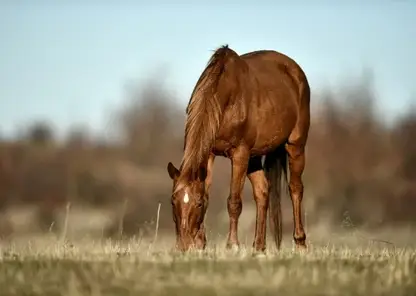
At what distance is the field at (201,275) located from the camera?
6.05m

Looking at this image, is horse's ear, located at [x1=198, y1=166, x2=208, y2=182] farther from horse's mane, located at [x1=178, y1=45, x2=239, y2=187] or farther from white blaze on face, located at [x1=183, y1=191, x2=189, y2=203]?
white blaze on face, located at [x1=183, y1=191, x2=189, y2=203]

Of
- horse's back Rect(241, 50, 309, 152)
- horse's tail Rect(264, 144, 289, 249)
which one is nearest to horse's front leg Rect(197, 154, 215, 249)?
horse's back Rect(241, 50, 309, 152)

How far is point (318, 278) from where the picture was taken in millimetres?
6469

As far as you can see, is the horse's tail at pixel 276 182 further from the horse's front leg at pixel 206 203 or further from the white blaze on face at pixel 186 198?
the white blaze on face at pixel 186 198

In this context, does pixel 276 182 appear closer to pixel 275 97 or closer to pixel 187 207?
pixel 275 97

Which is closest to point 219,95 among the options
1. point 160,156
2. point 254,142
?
point 254,142

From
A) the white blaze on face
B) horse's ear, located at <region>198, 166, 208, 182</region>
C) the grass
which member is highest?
horse's ear, located at <region>198, 166, 208, 182</region>

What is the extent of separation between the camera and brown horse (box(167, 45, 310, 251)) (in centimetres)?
962

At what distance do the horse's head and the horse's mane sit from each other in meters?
0.10

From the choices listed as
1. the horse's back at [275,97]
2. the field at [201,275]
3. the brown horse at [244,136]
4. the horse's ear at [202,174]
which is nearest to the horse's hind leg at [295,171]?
the brown horse at [244,136]

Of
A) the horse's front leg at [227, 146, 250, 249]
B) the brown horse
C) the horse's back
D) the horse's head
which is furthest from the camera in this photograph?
the horse's back

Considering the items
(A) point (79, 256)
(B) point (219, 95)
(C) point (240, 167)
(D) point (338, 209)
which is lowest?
(D) point (338, 209)

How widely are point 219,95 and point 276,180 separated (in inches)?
94.7

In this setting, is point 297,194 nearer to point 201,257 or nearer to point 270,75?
point 270,75
